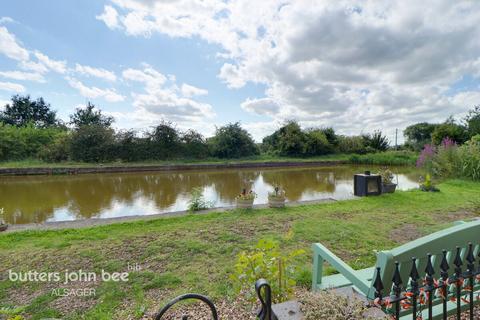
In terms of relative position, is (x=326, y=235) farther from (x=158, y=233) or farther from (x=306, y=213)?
(x=158, y=233)

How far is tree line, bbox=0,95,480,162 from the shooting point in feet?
50.5

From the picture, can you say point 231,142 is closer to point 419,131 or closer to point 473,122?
point 473,122

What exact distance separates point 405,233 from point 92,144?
17.1 metres

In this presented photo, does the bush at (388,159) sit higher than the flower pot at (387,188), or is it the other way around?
the bush at (388,159)

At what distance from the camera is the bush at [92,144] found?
50.7ft

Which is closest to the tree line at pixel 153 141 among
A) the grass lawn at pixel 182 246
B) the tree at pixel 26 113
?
the tree at pixel 26 113

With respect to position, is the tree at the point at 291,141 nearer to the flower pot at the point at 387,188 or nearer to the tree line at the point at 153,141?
the tree line at the point at 153,141

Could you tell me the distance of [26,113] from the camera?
85.3 feet

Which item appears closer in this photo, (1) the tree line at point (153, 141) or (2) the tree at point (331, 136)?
(1) the tree line at point (153, 141)

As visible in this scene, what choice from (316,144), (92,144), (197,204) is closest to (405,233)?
(197,204)

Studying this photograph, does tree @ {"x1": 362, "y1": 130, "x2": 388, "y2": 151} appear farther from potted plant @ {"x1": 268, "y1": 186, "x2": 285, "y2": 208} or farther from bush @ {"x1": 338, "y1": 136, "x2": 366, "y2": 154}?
potted plant @ {"x1": 268, "y1": 186, "x2": 285, "y2": 208}

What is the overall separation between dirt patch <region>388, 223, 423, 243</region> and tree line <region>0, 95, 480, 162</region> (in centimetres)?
1493

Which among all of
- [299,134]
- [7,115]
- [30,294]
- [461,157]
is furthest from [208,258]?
[7,115]

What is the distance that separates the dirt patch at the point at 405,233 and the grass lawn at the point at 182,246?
0.04 feet
